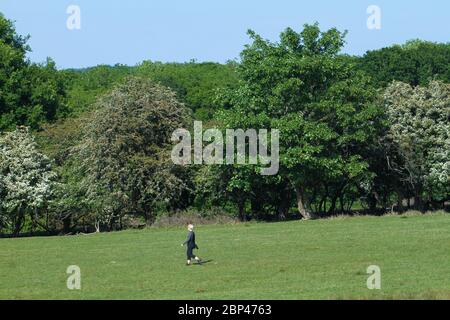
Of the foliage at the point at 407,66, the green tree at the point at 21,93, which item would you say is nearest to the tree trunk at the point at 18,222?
the green tree at the point at 21,93

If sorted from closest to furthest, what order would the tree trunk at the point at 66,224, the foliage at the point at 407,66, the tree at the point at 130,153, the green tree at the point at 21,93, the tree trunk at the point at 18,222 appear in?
the tree at the point at 130,153, the tree trunk at the point at 18,222, the tree trunk at the point at 66,224, the green tree at the point at 21,93, the foliage at the point at 407,66

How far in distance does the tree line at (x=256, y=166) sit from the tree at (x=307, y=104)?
0.09m

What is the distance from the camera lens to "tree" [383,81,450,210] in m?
64.1

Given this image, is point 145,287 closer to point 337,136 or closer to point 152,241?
point 152,241

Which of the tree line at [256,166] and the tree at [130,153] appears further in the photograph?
the tree at [130,153]

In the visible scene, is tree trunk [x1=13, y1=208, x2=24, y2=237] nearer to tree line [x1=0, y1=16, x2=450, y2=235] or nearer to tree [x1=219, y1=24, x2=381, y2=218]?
tree line [x1=0, y1=16, x2=450, y2=235]

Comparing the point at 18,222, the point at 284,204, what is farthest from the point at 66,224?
the point at 284,204

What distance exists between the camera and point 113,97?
2559 inches

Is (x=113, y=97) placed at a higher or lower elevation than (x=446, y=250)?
higher

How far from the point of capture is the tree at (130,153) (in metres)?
62.6

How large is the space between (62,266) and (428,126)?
37290mm

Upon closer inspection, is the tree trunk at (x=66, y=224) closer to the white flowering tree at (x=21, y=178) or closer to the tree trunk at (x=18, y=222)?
the white flowering tree at (x=21, y=178)

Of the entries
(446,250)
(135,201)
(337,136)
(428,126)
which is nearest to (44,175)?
(135,201)

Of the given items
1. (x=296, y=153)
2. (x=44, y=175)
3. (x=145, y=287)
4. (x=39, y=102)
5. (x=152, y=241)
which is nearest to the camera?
(x=145, y=287)
